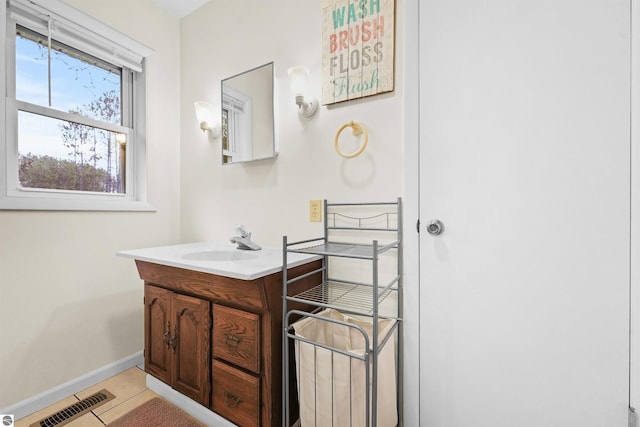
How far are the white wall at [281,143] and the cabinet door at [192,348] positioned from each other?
0.56 metres

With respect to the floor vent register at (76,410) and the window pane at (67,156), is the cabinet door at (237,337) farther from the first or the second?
the window pane at (67,156)

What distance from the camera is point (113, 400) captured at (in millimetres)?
1594

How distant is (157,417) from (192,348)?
0.46 meters

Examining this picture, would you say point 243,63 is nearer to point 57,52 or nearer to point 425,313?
point 57,52

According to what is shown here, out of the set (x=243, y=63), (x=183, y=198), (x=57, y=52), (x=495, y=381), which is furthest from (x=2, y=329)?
(x=495, y=381)

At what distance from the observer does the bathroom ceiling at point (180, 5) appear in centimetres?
204

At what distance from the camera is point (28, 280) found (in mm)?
1504

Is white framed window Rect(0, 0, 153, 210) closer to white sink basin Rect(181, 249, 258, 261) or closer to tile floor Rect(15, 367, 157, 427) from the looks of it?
white sink basin Rect(181, 249, 258, 261)

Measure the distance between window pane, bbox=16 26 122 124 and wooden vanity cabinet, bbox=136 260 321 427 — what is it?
118 centimetres

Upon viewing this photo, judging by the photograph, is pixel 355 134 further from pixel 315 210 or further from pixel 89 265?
pixel 89 265

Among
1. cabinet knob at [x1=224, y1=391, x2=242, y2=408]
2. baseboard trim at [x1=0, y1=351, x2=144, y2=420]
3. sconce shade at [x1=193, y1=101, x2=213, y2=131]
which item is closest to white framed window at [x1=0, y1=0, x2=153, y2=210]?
sconce shade at [x1=193, y1=101, x2=213, y2=131]

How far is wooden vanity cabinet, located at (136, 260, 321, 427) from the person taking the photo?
115 centimetres

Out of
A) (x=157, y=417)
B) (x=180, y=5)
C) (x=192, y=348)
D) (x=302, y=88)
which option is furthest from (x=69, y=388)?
→ (x=180, y=5)

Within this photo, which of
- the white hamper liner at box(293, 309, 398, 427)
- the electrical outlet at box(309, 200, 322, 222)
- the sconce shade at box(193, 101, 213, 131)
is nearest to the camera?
the white hamper liner at box(293, 309, 398, 427)
